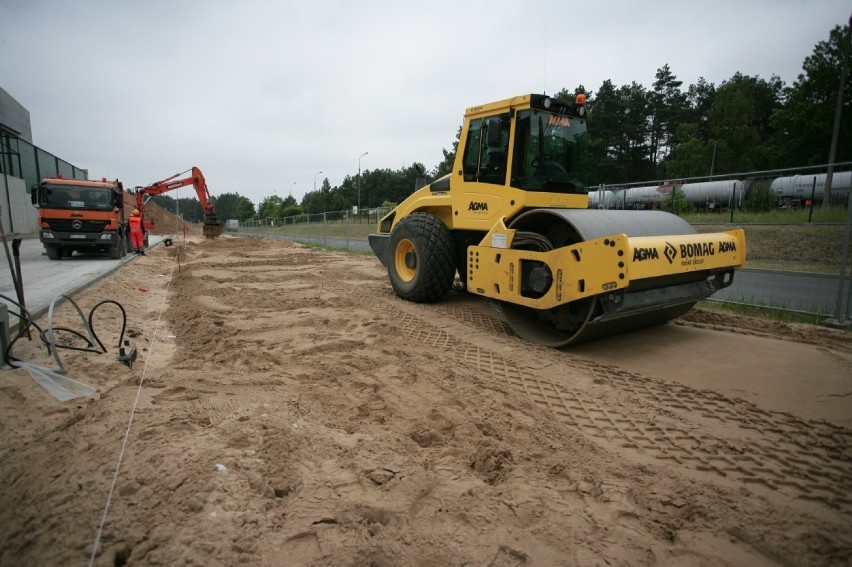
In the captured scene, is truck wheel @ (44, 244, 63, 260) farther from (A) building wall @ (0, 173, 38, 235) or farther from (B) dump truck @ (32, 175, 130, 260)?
(A) building wall @ (0, 173, 38, 235)

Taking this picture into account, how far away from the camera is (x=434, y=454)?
2836 mm

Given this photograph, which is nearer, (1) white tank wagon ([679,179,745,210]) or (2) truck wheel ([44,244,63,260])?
(1) white tank wagon ([679,179,745,210])

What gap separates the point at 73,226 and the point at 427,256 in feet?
41.8

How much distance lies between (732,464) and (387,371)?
2.68 metres

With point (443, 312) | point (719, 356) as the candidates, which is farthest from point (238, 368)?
point (719, 356)

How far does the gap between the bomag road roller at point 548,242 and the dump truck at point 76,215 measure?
1157 centimetres

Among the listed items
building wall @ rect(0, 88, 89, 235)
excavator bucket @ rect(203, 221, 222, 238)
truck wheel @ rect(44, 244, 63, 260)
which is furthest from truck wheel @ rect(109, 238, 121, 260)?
excavator bucket @ rect(203, 221, 222, 238)

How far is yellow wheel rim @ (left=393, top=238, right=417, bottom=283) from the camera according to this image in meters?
7.68

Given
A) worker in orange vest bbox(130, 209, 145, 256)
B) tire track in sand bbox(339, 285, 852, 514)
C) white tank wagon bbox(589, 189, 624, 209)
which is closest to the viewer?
tire track in sand bbox(339, 285, 852, 514)

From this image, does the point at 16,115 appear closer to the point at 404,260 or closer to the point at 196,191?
the point at 196,191

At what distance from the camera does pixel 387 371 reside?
13.9 ft

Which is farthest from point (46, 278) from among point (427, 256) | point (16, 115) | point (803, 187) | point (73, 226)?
point (16, 115)

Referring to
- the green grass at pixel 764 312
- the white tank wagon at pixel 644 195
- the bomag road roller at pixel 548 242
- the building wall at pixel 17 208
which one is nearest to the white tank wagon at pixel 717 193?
the white tank wagon at pixel 644 195

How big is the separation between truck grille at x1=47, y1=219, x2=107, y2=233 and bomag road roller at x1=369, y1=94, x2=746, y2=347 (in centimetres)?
1171
